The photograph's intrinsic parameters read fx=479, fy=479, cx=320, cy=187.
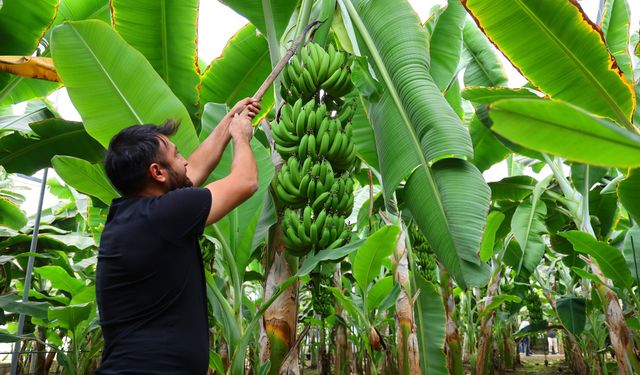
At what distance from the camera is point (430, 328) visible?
2340 millimetres

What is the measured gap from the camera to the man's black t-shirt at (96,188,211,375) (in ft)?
3.63

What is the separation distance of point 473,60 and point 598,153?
9.06 feet

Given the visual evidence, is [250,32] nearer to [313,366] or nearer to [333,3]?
[333,3]

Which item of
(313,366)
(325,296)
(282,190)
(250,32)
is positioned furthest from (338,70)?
(313,366)

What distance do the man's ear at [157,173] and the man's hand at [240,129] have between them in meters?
0.21

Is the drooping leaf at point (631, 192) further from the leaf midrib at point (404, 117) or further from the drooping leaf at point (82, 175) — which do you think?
the drooping leaf at point (82, 175)

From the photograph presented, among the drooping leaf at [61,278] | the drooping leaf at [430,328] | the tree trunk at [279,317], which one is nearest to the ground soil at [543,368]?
the drooping leaf at [430,328]

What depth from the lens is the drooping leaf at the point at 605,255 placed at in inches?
92.1

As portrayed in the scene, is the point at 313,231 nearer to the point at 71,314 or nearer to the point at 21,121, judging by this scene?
the point at 71,314

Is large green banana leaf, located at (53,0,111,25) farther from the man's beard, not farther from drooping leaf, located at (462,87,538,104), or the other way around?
drooping leaf, located at (462,87,538,104)

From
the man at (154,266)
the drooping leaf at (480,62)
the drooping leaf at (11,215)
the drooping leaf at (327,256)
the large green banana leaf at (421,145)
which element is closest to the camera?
the man at (154,266)

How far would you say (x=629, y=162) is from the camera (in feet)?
2.76

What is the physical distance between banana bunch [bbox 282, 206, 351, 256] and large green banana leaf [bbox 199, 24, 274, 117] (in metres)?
1.45

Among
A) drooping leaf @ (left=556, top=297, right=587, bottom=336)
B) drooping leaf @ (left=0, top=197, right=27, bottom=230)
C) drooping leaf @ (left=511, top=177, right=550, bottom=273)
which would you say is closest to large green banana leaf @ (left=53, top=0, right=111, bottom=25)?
drooping leaf @ (left=0, top=197, right=27, bottom=230)
